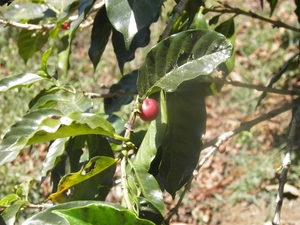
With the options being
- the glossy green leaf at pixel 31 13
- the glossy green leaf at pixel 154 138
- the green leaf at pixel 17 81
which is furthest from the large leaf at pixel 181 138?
the glossy green leaf at pixel 31 13

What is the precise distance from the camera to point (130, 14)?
3.68 feet

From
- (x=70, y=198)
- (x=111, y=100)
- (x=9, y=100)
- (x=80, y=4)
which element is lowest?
(x=9, y=100)

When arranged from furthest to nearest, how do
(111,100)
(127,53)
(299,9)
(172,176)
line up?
1. (299,9)
2. (111,100)
3. (127,53)
4. (172,176)

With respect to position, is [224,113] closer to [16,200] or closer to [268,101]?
[268,101]

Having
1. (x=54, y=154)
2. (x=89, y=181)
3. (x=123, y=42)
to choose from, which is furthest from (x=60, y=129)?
(x=123, y=42)

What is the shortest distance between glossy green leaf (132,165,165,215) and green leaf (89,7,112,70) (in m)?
0.58

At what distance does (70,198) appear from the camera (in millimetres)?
1133

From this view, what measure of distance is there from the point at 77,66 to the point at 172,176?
408 centimetres

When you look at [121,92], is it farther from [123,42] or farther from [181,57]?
[181,57]

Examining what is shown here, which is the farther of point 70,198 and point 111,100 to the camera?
point 111,100

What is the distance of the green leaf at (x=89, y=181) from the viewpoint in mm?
1081

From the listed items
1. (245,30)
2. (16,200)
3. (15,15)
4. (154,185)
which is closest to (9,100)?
(245,30)

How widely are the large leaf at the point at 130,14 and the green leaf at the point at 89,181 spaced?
0.94ft

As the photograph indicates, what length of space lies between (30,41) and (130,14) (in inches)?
43.3
